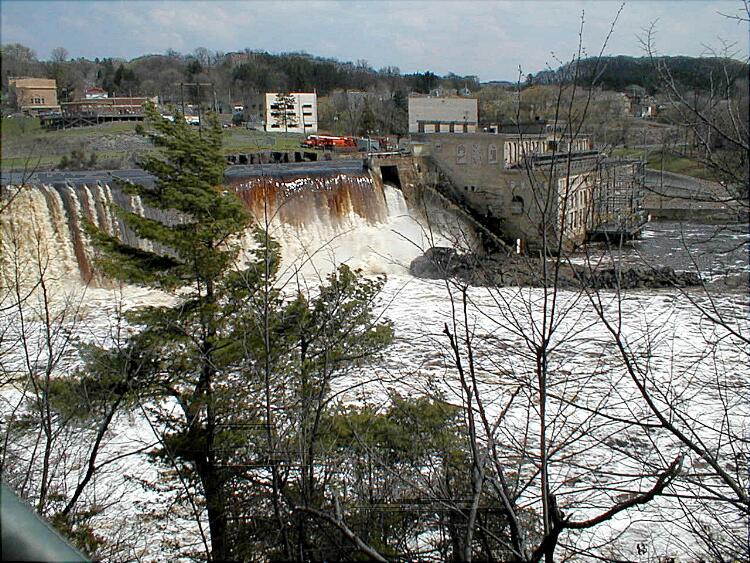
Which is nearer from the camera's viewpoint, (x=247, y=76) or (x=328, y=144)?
(x=328, y=144)

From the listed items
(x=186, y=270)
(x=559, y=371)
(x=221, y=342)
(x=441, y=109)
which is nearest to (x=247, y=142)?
(x=441, y=109)

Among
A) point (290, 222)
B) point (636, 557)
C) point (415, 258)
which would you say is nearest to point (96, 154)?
point (290, 222)

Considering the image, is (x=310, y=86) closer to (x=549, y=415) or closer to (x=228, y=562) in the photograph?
(x=549, y=415)

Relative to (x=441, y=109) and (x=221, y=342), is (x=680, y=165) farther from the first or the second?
(x=441, y=109)

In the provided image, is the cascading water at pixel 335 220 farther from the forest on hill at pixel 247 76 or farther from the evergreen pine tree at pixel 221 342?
the evergreen pine tree at pixel 221 342

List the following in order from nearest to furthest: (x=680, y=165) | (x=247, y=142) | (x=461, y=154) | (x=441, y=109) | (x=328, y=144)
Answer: (x=680, y=165) → (x=461, y=154) → (x=247, y=142) → (x=328, y=144) → (x=441, y=109)

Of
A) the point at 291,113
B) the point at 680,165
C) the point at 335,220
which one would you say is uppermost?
the point at 291,113
